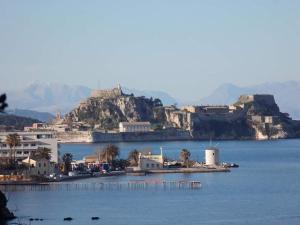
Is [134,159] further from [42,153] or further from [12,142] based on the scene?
[12,142]

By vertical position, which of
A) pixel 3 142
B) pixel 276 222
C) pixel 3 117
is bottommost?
pixel 276 222

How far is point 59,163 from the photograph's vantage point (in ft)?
262

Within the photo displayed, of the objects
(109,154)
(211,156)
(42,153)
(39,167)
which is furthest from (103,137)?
(39,167)

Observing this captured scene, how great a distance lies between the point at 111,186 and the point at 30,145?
524 inches

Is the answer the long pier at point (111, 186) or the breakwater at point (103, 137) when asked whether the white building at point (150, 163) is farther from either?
the breakwater at point (103, 137)

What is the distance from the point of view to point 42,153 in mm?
74750

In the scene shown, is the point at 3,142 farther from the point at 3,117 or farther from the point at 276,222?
the point at 3,117

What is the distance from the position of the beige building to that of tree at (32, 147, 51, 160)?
563 millimetres

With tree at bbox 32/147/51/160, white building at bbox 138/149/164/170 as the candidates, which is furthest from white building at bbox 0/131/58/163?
white building at bbox 138/149/164/170

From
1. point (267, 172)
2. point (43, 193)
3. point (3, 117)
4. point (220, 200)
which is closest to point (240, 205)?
point (220, 200)

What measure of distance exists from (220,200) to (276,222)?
11.6 meters

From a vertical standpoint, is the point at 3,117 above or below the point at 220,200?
above

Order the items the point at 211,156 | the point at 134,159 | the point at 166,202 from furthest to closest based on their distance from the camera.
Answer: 1. the point at 211,156
2. the point at 134,159
3. the point at 166,202

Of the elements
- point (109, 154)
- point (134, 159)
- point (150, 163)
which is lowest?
point (150, 163)
